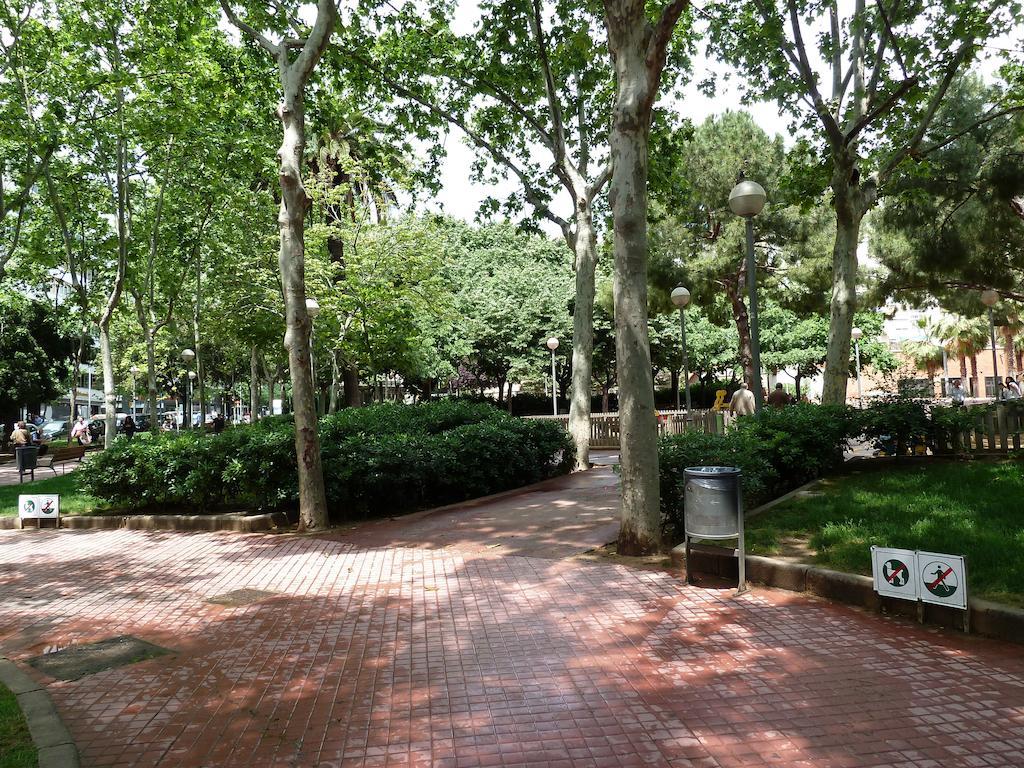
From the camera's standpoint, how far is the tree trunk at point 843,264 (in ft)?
42.2

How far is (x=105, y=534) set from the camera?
1055cm

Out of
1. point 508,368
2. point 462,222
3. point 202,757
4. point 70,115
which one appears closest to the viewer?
point 202,757

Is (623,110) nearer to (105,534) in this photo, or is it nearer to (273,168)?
(105,534)

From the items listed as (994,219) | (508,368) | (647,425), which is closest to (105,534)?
(647,425)

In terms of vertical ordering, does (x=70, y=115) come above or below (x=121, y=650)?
above

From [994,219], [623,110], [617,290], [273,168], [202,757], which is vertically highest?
[273,168]

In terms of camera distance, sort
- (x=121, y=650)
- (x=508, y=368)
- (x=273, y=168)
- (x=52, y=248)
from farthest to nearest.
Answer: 1. (x=508, y=368)
2. (x=52, y=248)
3. (x=273, y=168)
4. (x=121, y=650)

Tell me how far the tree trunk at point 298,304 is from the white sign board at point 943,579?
743 centimetres

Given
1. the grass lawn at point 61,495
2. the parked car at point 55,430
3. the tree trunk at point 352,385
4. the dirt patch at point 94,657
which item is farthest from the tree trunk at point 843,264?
the parked car at point 55,430

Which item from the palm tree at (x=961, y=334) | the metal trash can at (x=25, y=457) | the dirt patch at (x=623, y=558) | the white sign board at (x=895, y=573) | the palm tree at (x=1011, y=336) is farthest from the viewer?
the palm tree at (x=961, y=334)

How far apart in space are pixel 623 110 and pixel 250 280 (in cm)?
1971

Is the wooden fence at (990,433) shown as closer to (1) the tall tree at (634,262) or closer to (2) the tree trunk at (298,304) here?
(1) the tall tree at (634,262)

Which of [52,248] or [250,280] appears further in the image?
[250,280]

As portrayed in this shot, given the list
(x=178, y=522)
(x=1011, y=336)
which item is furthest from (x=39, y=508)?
(x=1011, y=336)
